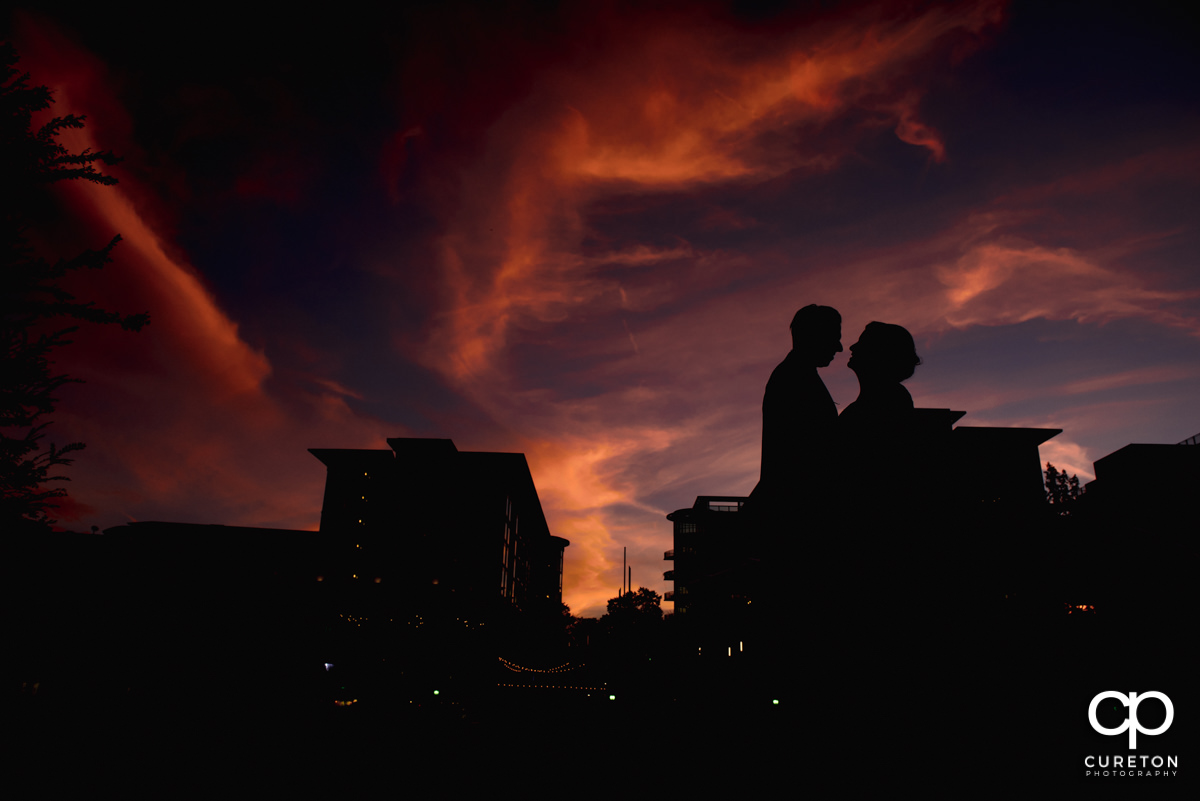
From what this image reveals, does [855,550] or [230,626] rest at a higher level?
Result: [855,550]

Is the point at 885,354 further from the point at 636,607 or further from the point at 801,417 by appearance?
the point at 636,607

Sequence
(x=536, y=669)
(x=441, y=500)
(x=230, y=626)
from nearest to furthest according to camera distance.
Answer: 1. (x=230, y=626)
2. (x=536, y=669)
3. (x=441, y=500)

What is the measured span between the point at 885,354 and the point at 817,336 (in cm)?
22

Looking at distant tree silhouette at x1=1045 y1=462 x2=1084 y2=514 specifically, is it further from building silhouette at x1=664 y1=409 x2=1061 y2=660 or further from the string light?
building silhouette at x1=664 y1=409 x2=1061 y2=660

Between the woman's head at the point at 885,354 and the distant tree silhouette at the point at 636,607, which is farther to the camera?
the distant tree silhouette at the point at 636,607

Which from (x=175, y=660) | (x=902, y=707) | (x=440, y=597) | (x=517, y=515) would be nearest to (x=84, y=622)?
(x=175, y=660)

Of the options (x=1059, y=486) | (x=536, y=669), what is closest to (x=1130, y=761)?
(x=536, y=669)

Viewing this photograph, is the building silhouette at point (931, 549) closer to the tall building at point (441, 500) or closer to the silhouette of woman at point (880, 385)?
the silhouette of woman at point (880, 385)

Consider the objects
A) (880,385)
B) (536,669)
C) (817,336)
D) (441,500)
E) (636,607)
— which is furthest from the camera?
(636,607)

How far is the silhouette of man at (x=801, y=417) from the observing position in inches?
58.1

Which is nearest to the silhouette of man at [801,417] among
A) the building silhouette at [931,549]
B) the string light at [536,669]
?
the building silhouette at [931,549]

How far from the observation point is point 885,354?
4.98 feet

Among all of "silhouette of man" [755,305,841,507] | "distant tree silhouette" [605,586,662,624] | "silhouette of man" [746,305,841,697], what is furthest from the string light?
"distant tree silhouette" [605,586,662,624]

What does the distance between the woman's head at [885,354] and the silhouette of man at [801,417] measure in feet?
0.41
